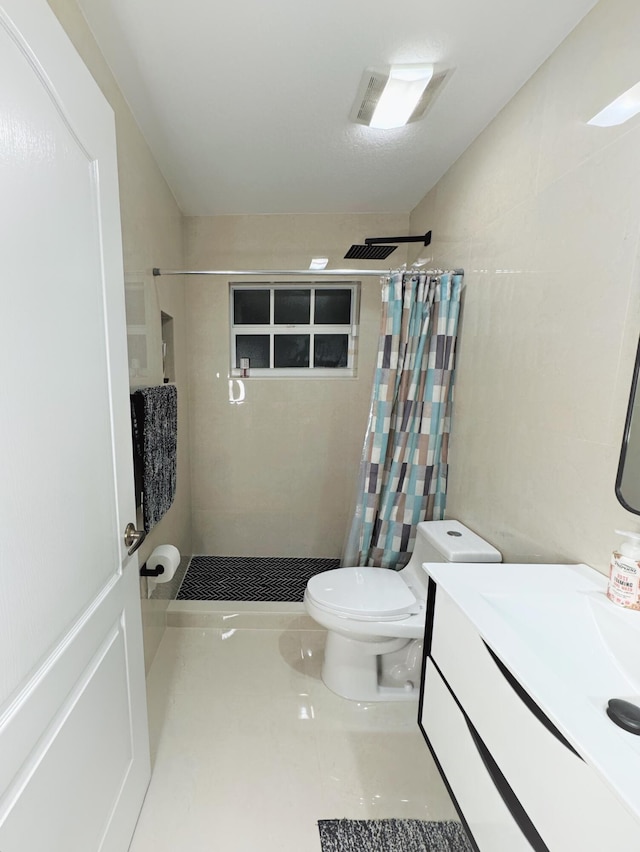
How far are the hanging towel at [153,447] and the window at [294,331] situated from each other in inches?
36.6

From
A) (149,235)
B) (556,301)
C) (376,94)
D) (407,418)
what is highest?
(376,94)

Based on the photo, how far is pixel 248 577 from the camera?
247 centimetres

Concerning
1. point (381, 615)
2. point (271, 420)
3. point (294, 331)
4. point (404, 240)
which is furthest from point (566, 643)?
point (294, 331)

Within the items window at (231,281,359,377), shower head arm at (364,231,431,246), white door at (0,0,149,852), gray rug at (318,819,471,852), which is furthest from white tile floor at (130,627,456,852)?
shower head arm at (364,231,431,246)

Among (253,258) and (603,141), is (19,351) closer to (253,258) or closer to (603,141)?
(603,141)

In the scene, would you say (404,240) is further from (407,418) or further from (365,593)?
(365,593)

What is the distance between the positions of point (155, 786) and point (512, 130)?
2.61 meters

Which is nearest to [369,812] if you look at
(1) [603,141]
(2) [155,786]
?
(2) [155,786]

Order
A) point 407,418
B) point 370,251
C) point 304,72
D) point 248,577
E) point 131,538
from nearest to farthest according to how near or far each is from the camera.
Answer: point 131,538, point 304,72, point 407,418, point 370,251, point 248,577

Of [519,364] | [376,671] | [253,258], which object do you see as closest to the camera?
[519,364]

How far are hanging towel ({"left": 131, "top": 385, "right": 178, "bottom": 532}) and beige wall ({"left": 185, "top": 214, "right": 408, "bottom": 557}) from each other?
78 centimetres

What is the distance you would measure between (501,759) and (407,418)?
4.42ft

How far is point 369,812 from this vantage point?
1.22m

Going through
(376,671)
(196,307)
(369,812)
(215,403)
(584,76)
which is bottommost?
(369,812)
